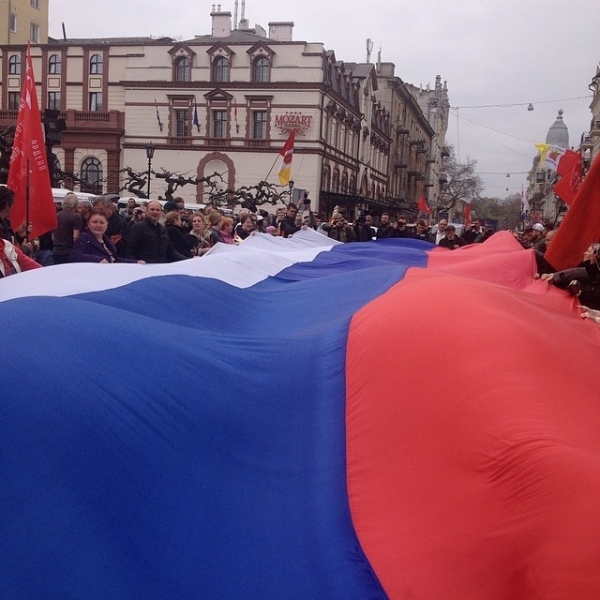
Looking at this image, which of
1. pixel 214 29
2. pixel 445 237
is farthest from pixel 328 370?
pixel 214 29

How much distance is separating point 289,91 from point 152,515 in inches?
1496

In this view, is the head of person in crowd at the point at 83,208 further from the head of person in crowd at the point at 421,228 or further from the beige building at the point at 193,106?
the beige building at the point at 193,106

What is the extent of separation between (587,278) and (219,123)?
117 ft

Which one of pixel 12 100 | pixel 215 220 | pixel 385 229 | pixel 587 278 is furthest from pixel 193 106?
pixel 587 278

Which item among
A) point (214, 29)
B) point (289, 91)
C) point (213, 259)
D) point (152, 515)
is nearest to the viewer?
point (152, 515)

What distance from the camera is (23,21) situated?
4972cm

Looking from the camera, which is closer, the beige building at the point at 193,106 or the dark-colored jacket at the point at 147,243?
the dark-colored jacket at the point at 147,243

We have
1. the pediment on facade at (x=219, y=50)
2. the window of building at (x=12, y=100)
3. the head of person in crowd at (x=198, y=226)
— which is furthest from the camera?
the window of building at (x=12, y=100)

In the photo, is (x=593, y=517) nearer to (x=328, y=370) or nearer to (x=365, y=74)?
(x=328, y=370)

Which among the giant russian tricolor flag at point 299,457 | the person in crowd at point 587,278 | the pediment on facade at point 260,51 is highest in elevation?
the pediment on facade at point 260,51

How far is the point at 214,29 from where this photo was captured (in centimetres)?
4350

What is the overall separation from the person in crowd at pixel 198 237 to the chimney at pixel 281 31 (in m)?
34.8

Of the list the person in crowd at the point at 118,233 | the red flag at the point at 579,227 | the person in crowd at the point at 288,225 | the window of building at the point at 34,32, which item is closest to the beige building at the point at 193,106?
the window of building at the point at 34,32

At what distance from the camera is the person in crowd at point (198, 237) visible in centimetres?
842
